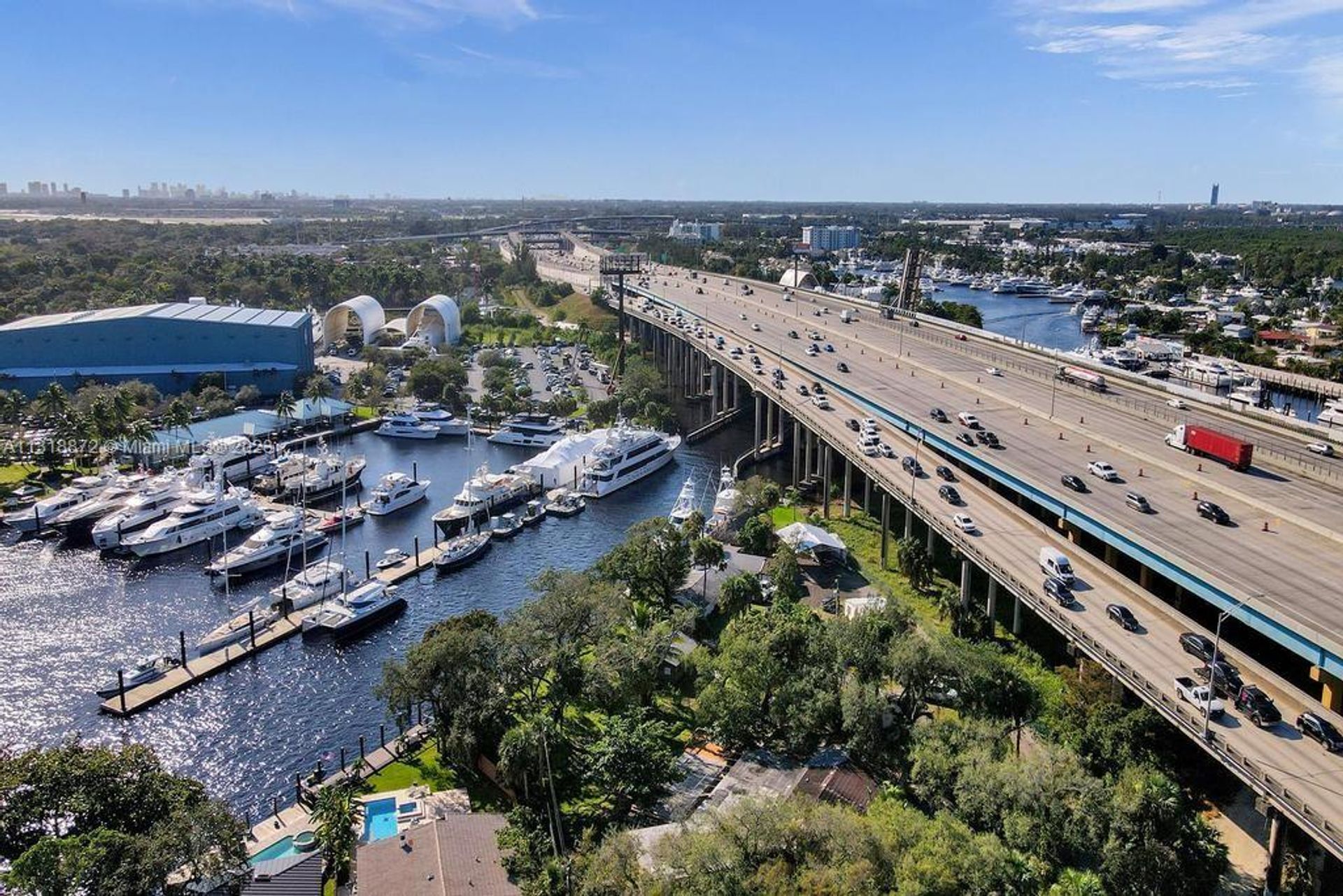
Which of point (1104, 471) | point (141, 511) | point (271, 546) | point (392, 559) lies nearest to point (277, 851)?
point (392, 559)

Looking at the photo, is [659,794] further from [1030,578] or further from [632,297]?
[632,297]

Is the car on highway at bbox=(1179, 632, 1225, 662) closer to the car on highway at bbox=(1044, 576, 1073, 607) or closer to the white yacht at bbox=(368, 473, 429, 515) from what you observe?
the car on highway at bbox=(1044, 576, 1073, 607)

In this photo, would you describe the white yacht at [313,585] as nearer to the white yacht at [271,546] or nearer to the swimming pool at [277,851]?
the white yacht at [271,546]

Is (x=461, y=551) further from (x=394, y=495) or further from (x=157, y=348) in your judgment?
(x=157, y=348)

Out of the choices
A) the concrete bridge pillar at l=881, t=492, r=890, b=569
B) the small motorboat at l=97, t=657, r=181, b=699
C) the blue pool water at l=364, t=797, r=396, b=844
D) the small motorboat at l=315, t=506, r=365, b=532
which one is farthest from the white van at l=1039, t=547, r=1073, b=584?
the small motorboat at l=315, t=506, r=365, b=532

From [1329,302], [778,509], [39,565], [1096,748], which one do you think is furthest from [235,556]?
[1329,302]
